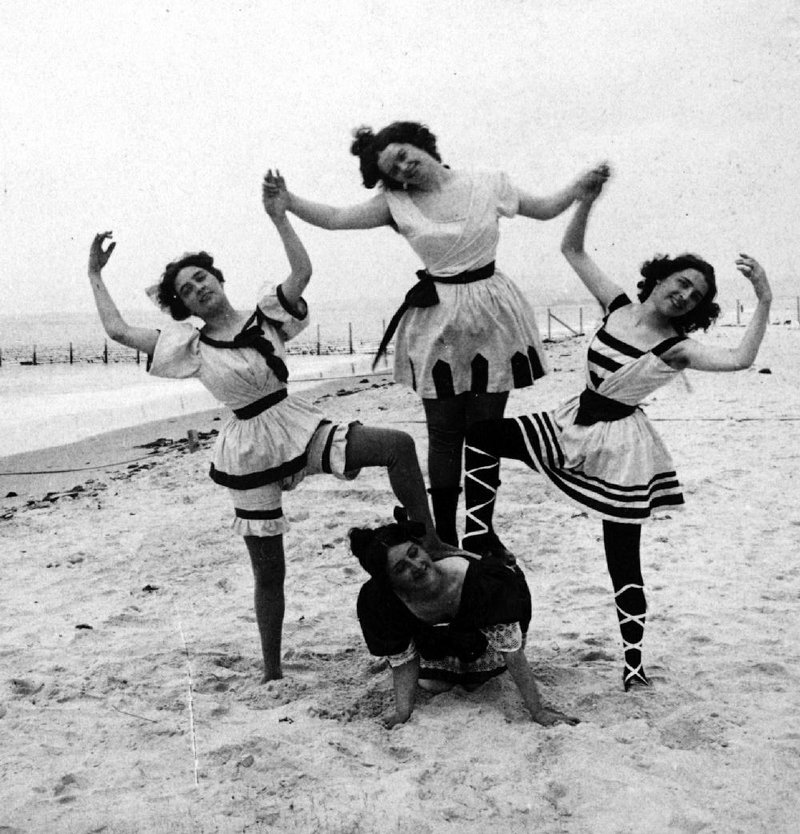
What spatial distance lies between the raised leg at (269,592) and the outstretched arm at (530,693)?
39.6 inches

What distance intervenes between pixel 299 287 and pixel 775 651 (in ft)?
8.22

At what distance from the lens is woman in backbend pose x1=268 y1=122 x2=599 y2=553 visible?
3.24 metres

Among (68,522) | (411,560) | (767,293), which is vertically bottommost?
(68,522)

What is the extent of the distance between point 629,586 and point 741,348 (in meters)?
0.99

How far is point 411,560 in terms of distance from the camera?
2848 millimetres

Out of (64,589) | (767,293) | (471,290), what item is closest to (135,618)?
(64,589)

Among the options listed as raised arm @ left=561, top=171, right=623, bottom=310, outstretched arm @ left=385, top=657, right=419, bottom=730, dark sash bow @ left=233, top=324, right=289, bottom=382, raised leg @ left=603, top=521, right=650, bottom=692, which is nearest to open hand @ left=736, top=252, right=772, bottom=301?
raised arm @ left=561, top=171, right=623, bottom=310

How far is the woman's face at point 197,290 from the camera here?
3.22m

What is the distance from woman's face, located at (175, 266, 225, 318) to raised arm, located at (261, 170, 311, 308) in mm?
287

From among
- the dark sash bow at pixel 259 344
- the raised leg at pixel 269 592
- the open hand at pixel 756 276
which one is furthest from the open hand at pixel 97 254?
the open hand at pixel 756 276

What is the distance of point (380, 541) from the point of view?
9.53 ft

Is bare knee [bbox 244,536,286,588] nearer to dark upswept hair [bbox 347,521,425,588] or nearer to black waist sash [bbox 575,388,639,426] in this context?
dark upswept hair [bbox 347,521,425,588]

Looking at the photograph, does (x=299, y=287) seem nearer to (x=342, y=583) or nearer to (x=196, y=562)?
(x=342, y=583)

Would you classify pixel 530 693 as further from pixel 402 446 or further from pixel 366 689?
pixel 402 446
